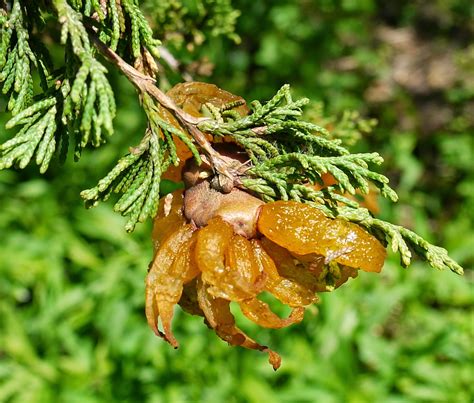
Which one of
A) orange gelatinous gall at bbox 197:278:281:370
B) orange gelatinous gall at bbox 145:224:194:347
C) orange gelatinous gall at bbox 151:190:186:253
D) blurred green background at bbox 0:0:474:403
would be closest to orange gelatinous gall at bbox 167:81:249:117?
orange gelatinous gall at bbox 151:190:186:253

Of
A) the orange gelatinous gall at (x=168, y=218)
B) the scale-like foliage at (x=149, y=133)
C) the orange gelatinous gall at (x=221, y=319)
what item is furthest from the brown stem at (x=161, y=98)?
the orange gelatinous gall at (x=221, y=319)

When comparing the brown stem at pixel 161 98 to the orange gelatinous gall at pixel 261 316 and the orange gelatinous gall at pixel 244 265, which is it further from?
→ the orange gelatinous gall at pixel 261 316

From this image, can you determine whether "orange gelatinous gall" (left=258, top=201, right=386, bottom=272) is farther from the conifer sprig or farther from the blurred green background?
the blurred green background

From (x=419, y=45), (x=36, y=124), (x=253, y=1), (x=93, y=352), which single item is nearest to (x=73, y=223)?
(x=93, y=352)

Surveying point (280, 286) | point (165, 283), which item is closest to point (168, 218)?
point (165, 283)

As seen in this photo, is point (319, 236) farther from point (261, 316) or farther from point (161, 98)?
point (161, 98)
